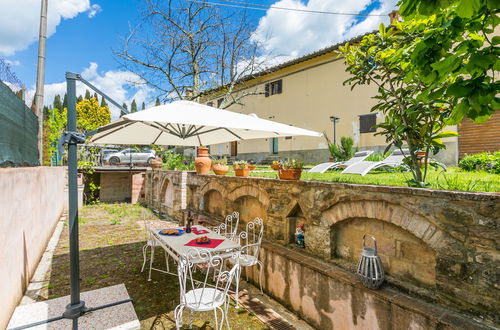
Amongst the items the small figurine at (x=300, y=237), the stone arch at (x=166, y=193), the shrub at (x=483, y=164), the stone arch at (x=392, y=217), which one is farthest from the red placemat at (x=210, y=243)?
the stone arch at (x=166, y=193)

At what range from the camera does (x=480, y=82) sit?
4.56ft

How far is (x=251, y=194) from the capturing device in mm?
5469

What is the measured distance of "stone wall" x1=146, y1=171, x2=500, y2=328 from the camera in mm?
2438

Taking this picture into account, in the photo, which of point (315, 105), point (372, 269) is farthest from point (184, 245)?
point (315, 105)

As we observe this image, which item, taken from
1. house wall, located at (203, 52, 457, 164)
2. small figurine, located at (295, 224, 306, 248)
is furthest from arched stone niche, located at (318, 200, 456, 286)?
house wall, located at (203, 52, 457, 164)

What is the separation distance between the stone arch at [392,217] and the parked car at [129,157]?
58.8 ft

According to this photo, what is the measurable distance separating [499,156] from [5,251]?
30.0 ft

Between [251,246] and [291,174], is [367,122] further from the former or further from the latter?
[251,246]

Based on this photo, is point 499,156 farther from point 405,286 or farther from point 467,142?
point 405,286

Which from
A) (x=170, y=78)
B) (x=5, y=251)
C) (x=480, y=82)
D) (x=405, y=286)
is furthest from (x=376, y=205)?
(x=170, y=78)

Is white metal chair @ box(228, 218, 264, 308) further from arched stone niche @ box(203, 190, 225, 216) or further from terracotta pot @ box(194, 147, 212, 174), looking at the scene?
terracotta pot @ box(194, 147, 212, 174)

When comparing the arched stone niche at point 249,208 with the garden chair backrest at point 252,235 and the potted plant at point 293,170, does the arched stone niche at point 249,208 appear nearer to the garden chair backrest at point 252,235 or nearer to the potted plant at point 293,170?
the garden chair backrest at point 252,235

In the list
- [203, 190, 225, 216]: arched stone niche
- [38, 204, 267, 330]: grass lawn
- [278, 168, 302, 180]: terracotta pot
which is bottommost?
[38, 204, 267, 330]: grass lawn

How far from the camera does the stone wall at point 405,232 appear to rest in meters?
2.44
